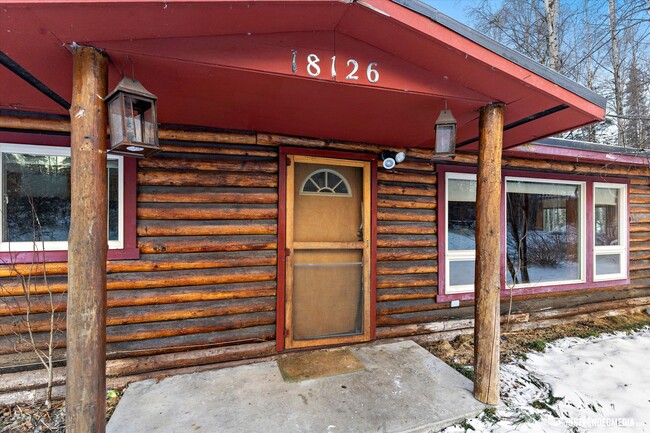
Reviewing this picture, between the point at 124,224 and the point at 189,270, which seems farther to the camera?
the point at 189,270

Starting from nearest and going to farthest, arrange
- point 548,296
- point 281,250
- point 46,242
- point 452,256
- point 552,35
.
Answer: point 46,242 < point 281,250 < point 452,256 < point 548,296 < point 552,35

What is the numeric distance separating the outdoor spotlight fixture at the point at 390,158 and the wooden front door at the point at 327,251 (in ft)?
0.60

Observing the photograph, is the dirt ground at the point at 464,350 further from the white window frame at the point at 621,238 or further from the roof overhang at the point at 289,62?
the roof overhang at the point at 289,62

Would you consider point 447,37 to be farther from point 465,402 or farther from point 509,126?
point 465,402

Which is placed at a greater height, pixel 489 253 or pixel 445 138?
pixel 445 138

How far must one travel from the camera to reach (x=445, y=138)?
7.20ft

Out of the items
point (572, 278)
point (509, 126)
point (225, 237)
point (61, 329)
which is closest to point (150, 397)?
point (61, 329)

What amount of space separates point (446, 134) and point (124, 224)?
2728 mm

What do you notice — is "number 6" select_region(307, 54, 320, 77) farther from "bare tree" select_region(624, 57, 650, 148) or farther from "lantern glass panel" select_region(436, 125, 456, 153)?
"bare tree" select_region(624, 57, 650, 148)

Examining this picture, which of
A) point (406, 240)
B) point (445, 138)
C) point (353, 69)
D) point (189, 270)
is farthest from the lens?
point (406, 240)

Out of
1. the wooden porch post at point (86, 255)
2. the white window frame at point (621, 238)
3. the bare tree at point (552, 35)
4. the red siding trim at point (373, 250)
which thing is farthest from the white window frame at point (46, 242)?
the bare tree at point (552, 35)

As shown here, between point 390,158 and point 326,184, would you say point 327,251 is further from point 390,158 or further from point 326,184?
point 390,158

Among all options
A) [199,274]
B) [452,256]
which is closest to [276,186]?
[199,274]

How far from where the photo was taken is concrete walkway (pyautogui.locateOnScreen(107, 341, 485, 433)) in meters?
2.04
